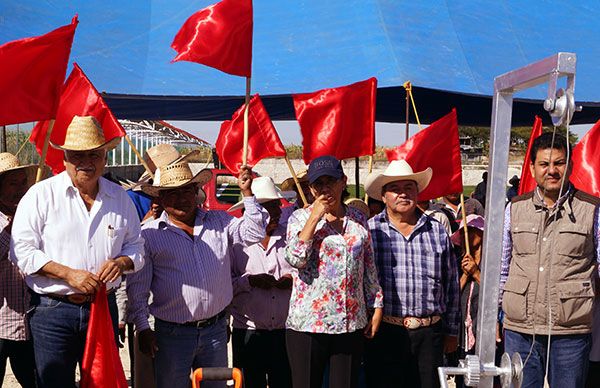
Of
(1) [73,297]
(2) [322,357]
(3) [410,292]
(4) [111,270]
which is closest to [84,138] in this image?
(4) [111,270]

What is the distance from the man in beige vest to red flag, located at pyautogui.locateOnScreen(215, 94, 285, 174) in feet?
8.43

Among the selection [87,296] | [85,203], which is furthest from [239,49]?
[87,296]

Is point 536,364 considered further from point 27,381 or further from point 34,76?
point 34,76

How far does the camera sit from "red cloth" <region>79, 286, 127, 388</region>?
3.85 meters

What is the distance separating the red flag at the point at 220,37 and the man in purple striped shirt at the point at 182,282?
107 cm

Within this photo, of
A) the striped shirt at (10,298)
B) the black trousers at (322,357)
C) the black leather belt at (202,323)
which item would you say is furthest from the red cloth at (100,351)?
the black trousers at (322,357)

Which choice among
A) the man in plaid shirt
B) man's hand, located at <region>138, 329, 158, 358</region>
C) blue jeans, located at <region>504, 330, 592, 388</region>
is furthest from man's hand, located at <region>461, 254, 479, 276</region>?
man's hand, located at <region>138, 329, 158, 358</region>

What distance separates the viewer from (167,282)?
13.7 feet

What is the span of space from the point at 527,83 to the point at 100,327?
2.70 meters

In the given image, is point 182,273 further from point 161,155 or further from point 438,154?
point 438,154

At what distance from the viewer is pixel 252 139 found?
21.1 feet

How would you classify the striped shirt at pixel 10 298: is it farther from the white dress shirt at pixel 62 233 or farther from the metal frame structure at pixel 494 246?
the metal frame structure at pixel 494 246

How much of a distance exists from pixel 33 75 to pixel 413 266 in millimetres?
2549

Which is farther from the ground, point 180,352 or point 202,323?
point 202,323
